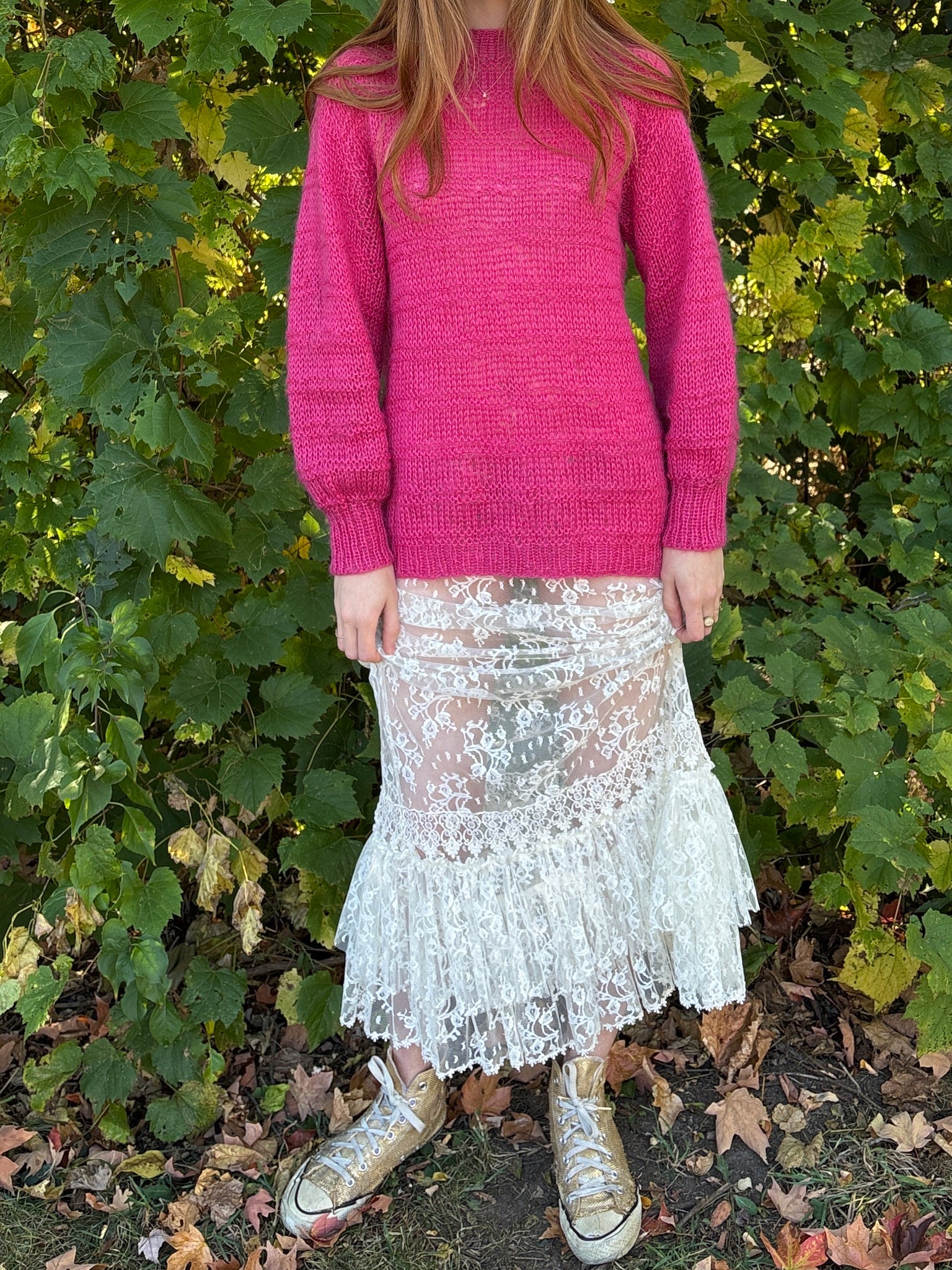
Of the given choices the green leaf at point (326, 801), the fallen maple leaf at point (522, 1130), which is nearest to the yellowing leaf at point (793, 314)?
the green leaf at point (326, 801)

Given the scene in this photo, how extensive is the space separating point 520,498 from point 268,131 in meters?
0.76

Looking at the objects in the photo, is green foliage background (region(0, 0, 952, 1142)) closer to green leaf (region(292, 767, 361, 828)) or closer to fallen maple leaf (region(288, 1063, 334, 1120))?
green leaf (region(292, 767, 361, 828))

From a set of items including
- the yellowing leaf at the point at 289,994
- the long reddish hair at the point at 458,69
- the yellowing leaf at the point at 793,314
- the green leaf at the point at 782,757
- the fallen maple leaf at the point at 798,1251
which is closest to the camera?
the long reddish hair at the point at 458,69

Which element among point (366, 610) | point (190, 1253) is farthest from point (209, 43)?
point (190, 1253)

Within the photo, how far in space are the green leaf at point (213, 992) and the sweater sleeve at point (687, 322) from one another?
1.10 m

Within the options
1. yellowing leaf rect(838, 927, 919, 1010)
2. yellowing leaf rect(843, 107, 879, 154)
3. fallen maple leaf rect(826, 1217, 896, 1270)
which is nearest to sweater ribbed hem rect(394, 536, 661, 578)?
yellowing leaf rect(838, 927, 919, 1010)

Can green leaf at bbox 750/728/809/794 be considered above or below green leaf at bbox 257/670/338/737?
below

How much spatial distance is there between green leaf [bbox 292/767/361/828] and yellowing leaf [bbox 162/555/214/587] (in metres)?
0.38

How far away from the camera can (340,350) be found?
4.73 ft

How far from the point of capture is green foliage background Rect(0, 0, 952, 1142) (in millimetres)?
1699

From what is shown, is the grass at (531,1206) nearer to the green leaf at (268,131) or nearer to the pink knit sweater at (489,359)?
the pink knit sweater at (489,359)


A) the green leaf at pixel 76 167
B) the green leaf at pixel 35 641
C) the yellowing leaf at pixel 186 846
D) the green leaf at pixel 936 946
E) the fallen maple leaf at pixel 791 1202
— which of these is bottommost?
the fallen maple leaf at pixel 791 1202

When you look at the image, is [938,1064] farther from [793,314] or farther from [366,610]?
[793,314]

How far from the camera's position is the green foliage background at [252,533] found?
5.57ft
